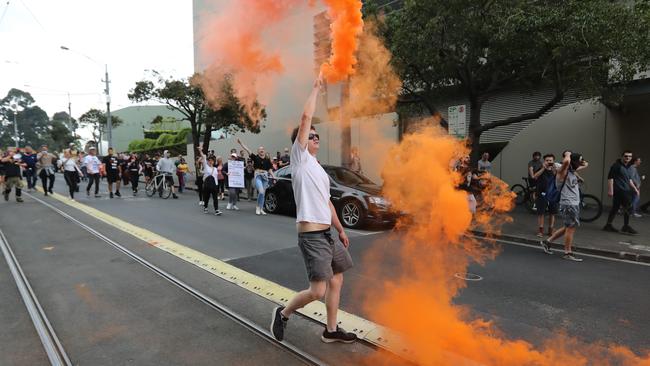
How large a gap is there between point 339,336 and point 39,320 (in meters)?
2.87

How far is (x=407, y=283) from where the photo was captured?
4.64 meters

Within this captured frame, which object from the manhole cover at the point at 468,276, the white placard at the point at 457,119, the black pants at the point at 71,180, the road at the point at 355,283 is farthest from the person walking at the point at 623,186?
the black pants at the point at 71,180

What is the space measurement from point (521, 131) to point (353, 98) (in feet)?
29.0

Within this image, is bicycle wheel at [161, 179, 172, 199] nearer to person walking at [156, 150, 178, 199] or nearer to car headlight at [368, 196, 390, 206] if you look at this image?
person walking at [156, 150, 178, 199]

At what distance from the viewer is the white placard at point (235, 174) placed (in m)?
11.9

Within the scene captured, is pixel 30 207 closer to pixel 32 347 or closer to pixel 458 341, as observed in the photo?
pixel 32 347

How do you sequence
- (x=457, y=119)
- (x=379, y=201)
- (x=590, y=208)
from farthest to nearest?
(x=590, y=208) → (x=379, y=201) → (x=457, y=119)

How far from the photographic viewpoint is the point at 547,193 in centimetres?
828

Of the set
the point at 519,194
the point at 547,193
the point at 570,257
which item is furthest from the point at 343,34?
the point at 519,194

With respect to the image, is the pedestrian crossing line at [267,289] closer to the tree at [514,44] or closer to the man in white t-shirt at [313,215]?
the man in white t-shirt at [313,215]

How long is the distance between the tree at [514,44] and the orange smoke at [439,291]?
4312 millimetres

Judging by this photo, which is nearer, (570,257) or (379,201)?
(570,257)

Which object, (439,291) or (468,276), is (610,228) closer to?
(468,276)

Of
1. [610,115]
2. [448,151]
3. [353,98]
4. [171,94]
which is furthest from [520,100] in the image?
[171,94]
